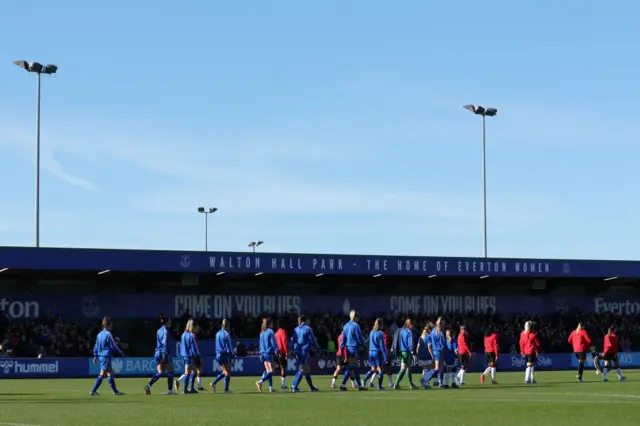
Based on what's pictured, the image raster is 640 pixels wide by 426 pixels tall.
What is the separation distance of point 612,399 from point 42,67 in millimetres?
32937

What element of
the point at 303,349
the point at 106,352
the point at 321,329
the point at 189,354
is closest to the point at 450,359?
the point at 303,349

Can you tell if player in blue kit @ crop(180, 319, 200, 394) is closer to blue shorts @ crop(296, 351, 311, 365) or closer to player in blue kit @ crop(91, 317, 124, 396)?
player in blue kit @ crop(91, 317, 124, 396)

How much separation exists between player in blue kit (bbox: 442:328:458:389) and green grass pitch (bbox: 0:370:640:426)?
134 centimetres

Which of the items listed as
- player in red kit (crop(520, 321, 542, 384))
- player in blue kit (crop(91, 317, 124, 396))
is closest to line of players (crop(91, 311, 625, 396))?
player in blue kit (crop(91, 317, 124, 396))

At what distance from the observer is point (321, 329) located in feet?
168

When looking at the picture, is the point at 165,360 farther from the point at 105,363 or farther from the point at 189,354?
the point at 105,363

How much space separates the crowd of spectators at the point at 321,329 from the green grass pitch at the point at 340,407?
582 inches

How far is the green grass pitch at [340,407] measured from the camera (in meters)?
17.8

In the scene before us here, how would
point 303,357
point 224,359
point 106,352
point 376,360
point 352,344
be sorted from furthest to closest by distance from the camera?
point 376,360
point 352,344
point 224,359
point 303,357
point 106,352

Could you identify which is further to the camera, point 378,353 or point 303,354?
point 378,353

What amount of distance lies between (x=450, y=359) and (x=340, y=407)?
36.8 feet

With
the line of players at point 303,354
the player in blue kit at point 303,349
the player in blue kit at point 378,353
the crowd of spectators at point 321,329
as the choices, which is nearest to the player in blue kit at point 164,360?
the line of players at point 303,354

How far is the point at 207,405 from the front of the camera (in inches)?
896

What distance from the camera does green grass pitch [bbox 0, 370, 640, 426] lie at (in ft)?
58.5
